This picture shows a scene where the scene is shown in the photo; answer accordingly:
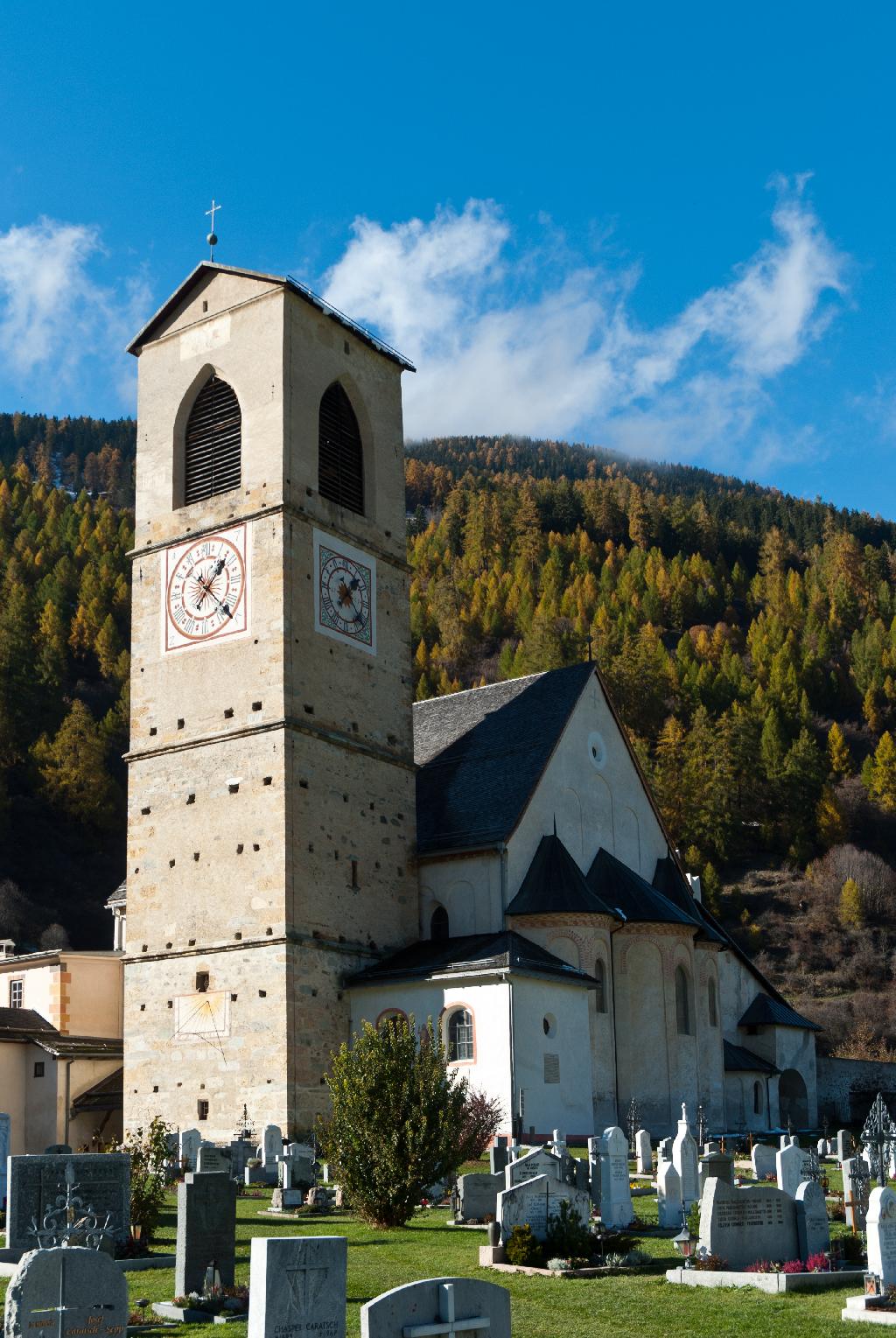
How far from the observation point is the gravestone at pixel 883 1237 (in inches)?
639

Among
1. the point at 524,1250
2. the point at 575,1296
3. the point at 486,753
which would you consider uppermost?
the point at 486,753

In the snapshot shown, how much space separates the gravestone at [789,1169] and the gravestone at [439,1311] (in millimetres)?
10781

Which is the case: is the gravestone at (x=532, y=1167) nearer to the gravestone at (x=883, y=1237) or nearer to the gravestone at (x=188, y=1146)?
the gravestone at (x=883, y=1237)

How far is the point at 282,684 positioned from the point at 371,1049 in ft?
48.1

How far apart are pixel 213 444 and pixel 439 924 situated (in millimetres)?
13779

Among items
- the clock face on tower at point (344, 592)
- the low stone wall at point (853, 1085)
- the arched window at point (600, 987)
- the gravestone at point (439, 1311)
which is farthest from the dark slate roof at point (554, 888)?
the gravestone at point (439, 1311)

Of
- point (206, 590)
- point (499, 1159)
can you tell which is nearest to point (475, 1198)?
point (499, 1159)

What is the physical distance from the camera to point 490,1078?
35.0m

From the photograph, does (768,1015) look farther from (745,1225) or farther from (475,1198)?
(745,1225)

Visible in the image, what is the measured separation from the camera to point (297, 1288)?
452 inches

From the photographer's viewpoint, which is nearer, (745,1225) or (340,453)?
(745,1225)

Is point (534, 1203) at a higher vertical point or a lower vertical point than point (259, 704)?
lower

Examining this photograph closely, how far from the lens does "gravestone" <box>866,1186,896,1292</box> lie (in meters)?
16.2

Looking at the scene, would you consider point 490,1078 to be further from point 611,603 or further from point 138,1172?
point 611,603
